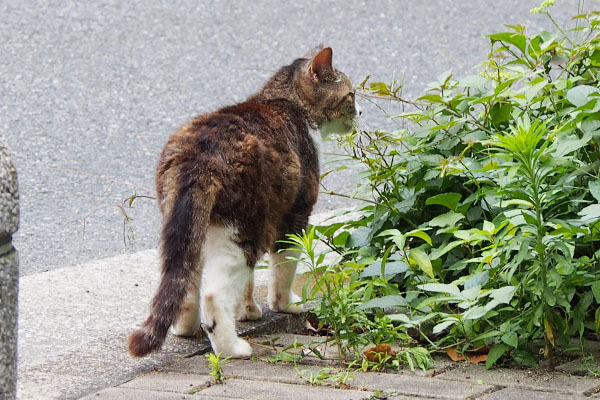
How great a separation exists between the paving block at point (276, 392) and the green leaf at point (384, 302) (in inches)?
15.6

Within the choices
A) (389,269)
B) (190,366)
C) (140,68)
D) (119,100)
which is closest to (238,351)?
(190,366)

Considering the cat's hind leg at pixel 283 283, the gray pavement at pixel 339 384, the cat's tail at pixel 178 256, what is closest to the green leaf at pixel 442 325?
the gray pavement at pixel 339 384

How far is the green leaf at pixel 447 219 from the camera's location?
327 cm

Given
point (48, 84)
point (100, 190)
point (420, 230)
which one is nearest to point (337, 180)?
point (100, 190)

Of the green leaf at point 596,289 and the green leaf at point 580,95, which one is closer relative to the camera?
the green leaf at point 596,289

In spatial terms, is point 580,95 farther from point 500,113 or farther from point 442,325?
point 442,325

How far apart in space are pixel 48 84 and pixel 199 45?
1.52m

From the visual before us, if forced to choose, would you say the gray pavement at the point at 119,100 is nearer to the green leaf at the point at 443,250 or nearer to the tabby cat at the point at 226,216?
the tabby cat at the point at 226,216

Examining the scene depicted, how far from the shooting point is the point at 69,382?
2852 mm

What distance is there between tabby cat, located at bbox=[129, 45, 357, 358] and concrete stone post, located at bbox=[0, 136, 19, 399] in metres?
0.89

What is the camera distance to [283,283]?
370 cm

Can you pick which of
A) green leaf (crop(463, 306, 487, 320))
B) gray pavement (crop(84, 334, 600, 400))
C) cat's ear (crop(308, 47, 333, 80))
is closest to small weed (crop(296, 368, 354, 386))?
gray pavement (crop(84, 334, 600, 400))

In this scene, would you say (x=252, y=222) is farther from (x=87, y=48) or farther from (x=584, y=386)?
(x=87, y=48)

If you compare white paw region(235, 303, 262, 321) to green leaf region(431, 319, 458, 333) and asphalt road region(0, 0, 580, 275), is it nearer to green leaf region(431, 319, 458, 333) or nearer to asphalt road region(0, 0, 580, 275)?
green leaf region(431, 319, 458, 333)
